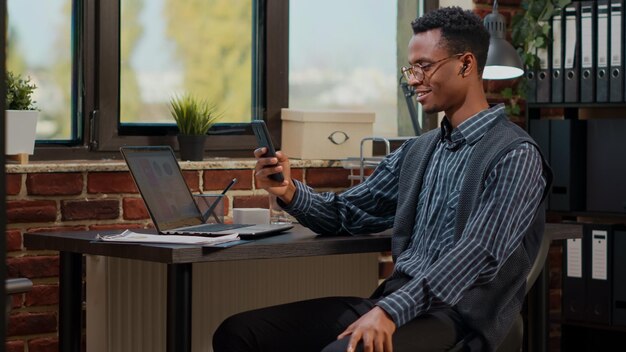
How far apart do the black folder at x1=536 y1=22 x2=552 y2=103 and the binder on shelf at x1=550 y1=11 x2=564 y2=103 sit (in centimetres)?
2

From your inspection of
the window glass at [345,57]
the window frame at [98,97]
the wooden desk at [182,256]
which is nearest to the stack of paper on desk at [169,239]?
the wooden desk at [182,256]

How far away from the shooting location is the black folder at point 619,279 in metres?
3.58

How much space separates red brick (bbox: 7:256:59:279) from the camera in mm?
2773

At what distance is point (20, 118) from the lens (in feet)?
8.93

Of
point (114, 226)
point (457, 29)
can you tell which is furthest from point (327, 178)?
point (457, 29)

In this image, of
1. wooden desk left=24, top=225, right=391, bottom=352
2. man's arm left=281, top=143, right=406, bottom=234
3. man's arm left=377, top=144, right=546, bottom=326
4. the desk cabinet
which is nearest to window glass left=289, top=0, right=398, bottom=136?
the desk cabinet

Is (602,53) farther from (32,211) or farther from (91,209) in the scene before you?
(32,211)

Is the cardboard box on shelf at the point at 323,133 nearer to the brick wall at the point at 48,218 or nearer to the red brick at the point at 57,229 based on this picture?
the brick wall at the point at 48,218

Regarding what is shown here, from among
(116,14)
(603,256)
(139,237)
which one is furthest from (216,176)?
(603,256)

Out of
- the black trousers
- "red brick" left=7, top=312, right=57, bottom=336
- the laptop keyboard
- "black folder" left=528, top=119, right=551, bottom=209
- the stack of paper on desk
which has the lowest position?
"red brick" left=7, top=312, right=57, bottom=336

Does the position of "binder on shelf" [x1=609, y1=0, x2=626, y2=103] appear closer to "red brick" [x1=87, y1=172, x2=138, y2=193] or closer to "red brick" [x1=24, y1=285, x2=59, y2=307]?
"red brick" [x1=87, y1=172, x2=138, y2=193]

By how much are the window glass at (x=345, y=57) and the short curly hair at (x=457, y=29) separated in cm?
112

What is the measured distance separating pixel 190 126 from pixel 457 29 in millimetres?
1069

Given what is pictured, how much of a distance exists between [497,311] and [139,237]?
0.81 meters
